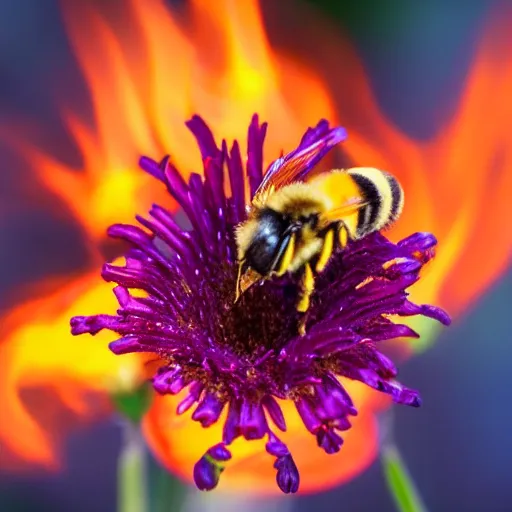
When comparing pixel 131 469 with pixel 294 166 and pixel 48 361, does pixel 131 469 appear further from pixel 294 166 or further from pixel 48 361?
pixel 294 166

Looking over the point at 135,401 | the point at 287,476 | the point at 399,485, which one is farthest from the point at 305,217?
the point at 399,485

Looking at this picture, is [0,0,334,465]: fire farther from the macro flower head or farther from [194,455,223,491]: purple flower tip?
[194,455,223,491]: purple flower tip

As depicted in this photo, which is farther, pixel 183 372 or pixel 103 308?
pixel 103 308

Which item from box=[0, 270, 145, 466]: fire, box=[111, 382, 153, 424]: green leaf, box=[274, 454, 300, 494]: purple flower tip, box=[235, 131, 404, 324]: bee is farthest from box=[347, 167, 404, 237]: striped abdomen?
box=[0, 270, 145, 466]: fire

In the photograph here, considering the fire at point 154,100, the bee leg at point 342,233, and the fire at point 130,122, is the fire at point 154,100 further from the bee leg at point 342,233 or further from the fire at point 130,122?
the bee leg at point 342,233

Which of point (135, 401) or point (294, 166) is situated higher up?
point (294, 166)

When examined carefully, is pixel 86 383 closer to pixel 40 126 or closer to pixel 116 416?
pixel 116 416

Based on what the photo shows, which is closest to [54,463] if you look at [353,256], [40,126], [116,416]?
[116,416]
